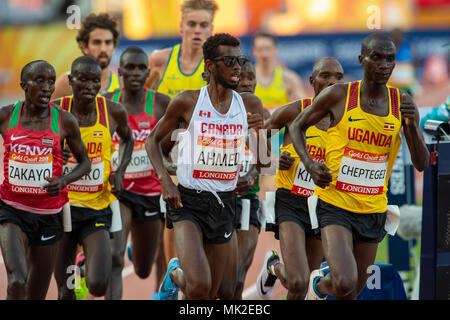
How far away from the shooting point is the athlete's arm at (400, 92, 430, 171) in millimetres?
6746

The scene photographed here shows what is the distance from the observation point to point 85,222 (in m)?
7.83

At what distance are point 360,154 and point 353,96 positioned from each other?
0.45 m

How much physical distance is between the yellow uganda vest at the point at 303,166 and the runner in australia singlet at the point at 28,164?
204cm

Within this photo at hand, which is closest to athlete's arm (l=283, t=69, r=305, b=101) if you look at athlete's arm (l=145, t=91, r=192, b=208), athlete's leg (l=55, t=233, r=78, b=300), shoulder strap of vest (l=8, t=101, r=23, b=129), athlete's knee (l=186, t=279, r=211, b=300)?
athlete's leg (l=55, t=233, r=78, b=300)

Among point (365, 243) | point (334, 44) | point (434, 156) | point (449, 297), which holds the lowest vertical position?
point (449, 297)

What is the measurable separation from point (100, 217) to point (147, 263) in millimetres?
1323

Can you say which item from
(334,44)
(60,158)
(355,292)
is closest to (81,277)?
A: (60,158)

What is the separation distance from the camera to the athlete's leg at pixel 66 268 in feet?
26.2

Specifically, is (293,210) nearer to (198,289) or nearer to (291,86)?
(198,289)

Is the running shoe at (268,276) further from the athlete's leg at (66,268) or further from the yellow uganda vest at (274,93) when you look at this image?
the yellow uganda vest at (274,93)

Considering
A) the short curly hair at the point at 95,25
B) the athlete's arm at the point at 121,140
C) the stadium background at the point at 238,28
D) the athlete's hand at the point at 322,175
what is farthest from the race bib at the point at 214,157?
the stadium background at the point at 238,28

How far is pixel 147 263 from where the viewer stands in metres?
9.04

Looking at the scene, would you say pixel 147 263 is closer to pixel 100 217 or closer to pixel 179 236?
pixel 100 217

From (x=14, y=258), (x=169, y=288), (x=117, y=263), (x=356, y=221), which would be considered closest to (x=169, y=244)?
(x=117, y=263)
